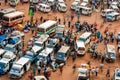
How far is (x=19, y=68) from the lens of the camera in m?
37.2

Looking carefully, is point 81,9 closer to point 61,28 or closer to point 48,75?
point 61,28

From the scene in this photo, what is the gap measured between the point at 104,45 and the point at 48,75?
43.3 feet

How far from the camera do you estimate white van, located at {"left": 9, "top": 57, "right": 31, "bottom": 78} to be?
1464 inches

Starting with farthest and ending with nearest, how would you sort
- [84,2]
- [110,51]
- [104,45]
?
[84,2]
[104,45]
[110,51]

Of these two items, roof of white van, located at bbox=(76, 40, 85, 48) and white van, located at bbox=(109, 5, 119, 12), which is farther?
white van, located at bbox=(109, 5, 119, 12)

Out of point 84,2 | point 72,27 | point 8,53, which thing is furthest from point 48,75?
point 84,2

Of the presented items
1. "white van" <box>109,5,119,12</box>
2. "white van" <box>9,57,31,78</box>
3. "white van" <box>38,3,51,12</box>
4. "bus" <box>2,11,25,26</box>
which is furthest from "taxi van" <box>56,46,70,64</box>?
"white van" <box>109,5,119,12</box>

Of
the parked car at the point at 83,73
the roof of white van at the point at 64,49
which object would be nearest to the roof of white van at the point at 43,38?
the roof of white van at the point at 64,49

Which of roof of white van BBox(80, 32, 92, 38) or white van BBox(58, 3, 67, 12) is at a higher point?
white van BBox(58, 3, 67, 12)

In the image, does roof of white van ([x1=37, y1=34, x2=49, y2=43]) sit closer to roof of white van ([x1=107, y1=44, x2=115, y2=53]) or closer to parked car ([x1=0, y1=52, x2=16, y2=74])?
parked car ([x1=0, y1=52, x2=16, y2=74])

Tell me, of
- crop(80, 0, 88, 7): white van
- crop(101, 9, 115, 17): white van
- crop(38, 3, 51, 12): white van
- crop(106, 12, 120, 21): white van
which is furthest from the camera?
crop(80, 0, 88, 7): white van

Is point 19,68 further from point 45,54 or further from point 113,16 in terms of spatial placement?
point 113,16

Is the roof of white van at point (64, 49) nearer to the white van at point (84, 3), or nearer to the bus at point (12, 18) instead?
the bus at point (12, 18)

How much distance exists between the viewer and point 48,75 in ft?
124
